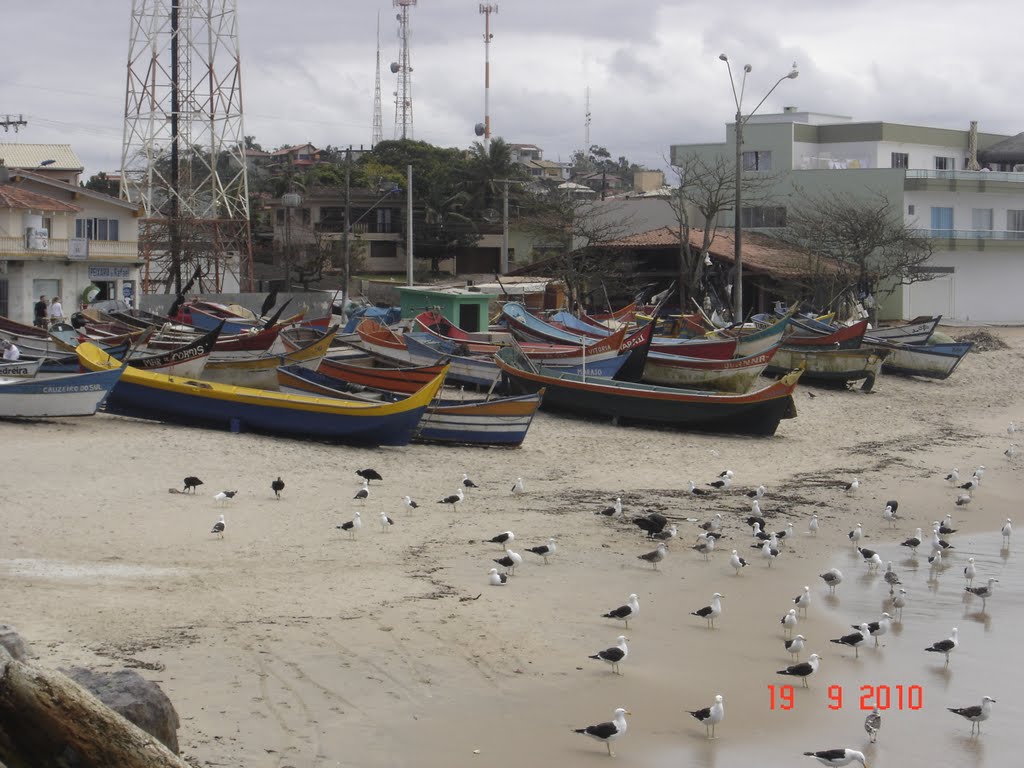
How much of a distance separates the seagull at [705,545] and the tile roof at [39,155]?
1890 inches

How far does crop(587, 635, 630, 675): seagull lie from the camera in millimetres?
11016

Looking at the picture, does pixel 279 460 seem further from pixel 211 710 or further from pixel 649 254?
pixel 649 254

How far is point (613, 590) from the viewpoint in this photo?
1384 cm

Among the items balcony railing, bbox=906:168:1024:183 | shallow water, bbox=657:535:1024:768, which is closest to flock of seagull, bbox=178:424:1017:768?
shallow water, bbox=657:535:1024:768

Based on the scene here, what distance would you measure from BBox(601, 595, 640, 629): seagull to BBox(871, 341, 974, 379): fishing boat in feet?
87.3

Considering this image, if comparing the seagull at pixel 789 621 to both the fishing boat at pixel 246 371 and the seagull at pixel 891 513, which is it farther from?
the fishing boat at pixel 246 371

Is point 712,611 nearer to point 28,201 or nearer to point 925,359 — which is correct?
point 925,359

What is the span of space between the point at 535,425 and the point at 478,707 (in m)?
15.7

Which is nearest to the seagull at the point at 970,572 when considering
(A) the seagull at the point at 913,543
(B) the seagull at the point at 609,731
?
(A) the seagull at the point at 913,543

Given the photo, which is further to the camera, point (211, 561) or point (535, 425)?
point (535, 425)

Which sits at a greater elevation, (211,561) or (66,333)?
A: (66,333)

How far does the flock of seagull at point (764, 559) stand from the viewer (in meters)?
10.1

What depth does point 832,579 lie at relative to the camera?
14594mm

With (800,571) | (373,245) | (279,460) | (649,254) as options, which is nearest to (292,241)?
(373,245)
